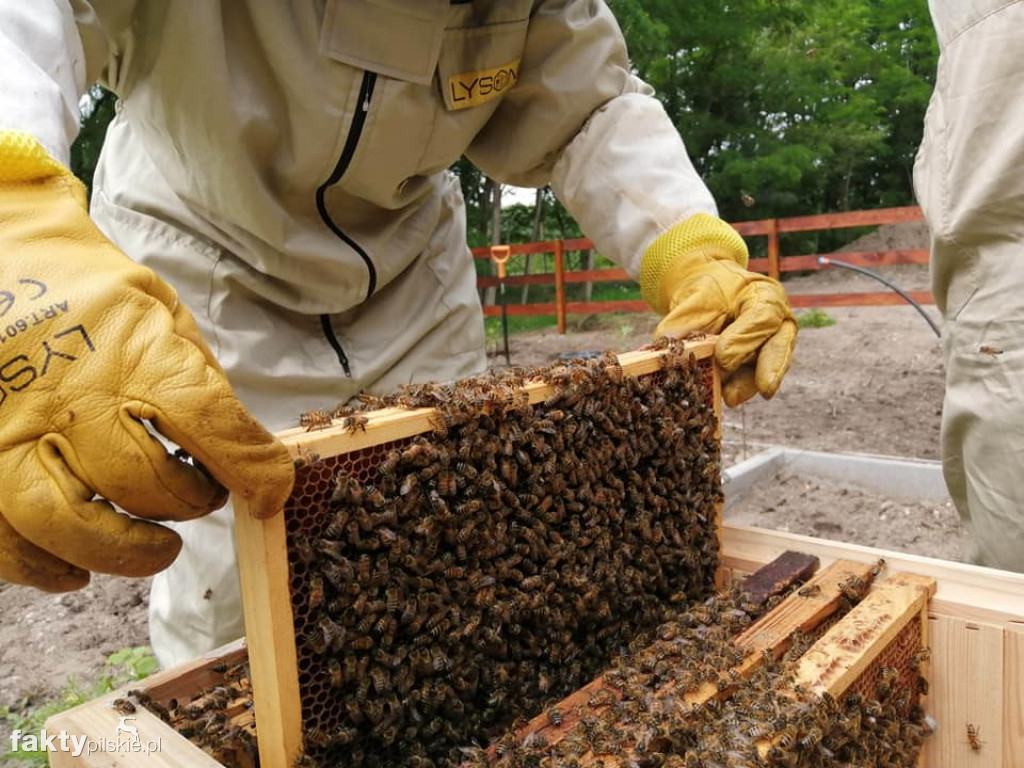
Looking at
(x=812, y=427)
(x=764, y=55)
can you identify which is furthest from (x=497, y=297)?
(x=812, y=427)

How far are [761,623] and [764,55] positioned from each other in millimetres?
21540

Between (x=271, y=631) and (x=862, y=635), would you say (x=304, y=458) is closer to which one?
(x=271, y=631)

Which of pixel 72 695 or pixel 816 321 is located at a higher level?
pixel 816 321

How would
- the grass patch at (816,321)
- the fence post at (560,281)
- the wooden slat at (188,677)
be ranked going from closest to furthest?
the wooden slat at (188,677)
the grass patch at (816,321)
the fence post at (560,281)

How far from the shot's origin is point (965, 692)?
6.16ft

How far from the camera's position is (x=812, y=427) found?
629cm

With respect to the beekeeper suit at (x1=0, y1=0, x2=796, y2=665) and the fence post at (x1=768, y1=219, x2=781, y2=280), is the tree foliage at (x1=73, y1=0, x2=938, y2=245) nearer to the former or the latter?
the fence post at (x1=768, y1=219, x2=781, y2=280)

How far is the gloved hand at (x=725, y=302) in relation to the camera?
221 centimetres

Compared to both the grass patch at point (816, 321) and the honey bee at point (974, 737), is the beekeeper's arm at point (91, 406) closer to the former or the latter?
the honey bee at point (974, 737)

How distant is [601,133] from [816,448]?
389cm

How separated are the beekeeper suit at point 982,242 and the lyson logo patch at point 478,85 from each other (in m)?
1.31

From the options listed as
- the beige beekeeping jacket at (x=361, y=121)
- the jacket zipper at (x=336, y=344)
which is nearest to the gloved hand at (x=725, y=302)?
the beige beekeeping jacket at (x=361, y=121)

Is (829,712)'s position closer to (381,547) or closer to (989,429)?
(381,547)

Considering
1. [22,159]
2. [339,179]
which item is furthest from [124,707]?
[339,179]
